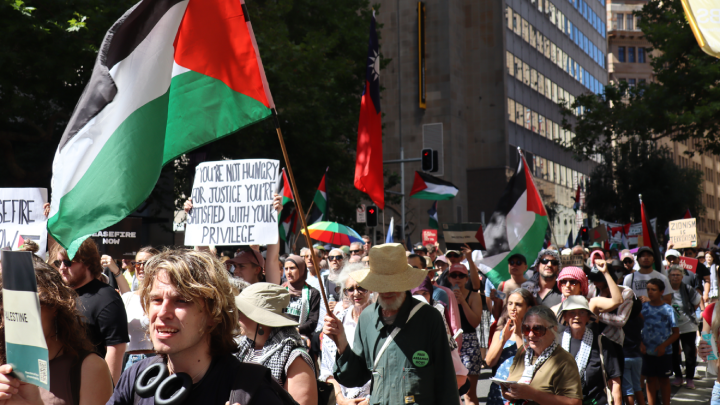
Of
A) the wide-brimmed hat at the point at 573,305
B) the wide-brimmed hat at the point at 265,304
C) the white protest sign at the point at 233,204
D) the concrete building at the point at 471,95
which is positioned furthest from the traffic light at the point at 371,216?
the concrete building at the point at 471,95

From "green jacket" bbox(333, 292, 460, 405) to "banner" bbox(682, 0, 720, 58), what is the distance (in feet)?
8.24

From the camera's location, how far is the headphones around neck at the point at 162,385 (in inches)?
94.0

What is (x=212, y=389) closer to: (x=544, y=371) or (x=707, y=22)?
(x=544, y=371)

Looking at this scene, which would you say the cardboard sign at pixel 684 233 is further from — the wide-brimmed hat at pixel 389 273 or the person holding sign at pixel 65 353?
the person holding sign at pixel 65 353

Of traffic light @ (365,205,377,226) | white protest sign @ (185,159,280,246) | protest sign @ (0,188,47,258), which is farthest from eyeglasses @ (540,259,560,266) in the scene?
A: traffic light @ (365,205,377,226)

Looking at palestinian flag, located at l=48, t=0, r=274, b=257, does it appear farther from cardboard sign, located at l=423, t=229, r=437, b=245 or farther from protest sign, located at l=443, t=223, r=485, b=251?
cardboard sign, located at l=423, t=229, r=437, b=245

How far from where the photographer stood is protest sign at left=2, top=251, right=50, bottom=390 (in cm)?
266

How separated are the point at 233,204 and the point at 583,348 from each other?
3616 mm

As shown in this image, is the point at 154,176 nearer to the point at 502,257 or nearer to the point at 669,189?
the point at 502,257

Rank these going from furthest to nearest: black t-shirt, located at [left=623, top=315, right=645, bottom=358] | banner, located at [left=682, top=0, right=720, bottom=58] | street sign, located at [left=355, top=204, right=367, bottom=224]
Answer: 1. street sign, located at [left=355, top=204, right=367, bottom=224]
2. black t-shirt, located at [left=623, top=315, right=645, bottom=358]
3. banner, located at [left=682, top=0, right=720, bottom=58]

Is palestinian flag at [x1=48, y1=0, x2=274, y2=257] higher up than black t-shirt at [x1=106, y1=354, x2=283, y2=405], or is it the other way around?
palestinian flag at [x1=48, y1=0, x2=274, y2=257]

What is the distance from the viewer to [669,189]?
4878 centimetres

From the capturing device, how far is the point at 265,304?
4227mm

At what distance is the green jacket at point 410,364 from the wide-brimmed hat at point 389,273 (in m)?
0.16
